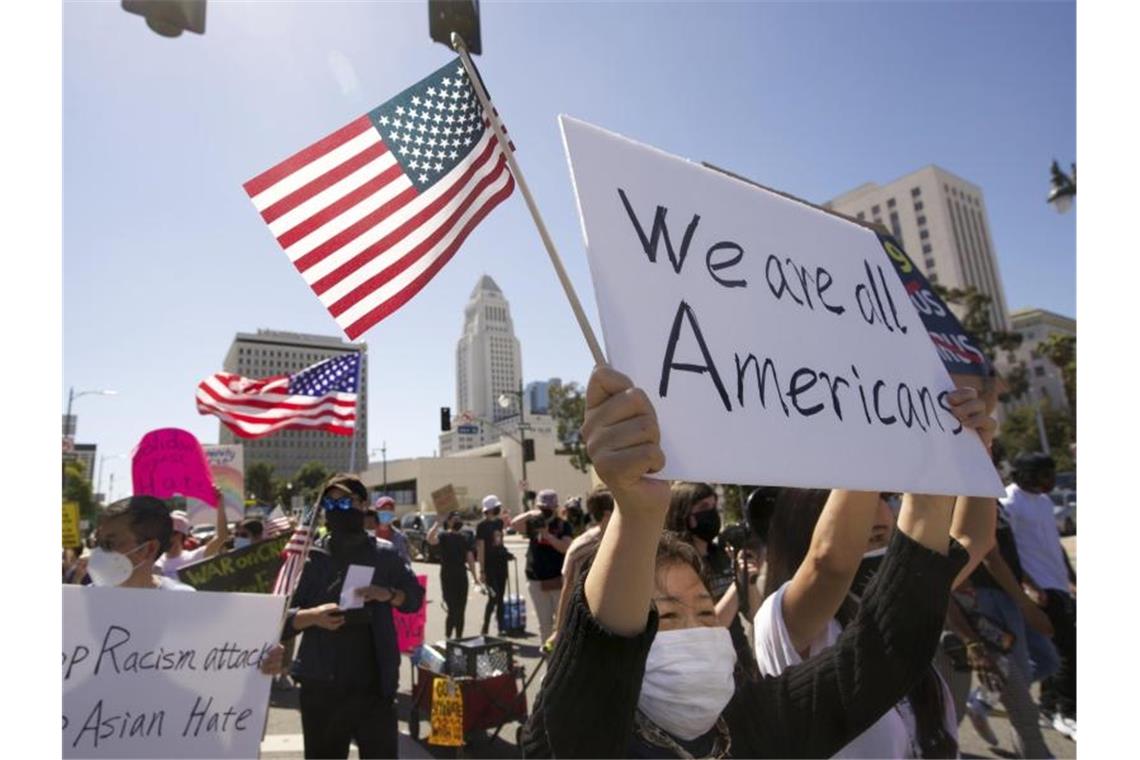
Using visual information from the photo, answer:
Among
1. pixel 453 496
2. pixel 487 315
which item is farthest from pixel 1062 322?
pixel 453 496

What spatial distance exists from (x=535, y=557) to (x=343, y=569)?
5.28 m

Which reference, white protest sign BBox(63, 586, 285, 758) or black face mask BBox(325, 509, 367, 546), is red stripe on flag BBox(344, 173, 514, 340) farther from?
black face mask BBox(325, 509, 367, 546)

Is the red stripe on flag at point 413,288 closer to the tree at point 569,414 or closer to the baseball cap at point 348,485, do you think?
the baseball cap at point 348,485

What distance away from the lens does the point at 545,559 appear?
909cm

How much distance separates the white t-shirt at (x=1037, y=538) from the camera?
512cm

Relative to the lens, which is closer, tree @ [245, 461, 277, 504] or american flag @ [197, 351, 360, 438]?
american flag @ [197, 351, 360, 438]

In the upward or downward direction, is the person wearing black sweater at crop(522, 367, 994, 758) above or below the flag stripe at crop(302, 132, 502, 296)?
below

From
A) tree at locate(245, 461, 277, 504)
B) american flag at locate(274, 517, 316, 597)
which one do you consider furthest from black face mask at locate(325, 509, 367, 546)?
tree at locate(245, 461, 277, 504)

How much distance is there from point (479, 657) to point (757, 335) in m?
4.79

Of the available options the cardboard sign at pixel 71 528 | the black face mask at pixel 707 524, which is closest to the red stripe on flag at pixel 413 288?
the black face mask at pixel 707 524

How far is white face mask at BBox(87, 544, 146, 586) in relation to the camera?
2881mm

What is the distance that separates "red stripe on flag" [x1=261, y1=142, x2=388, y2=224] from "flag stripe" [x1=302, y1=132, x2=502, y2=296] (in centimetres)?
18

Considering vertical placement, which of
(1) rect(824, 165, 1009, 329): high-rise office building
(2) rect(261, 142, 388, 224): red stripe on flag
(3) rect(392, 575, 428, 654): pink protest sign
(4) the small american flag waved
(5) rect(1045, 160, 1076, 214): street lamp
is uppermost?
(1) rect(824, 165, 1009, 329): high-rise office building

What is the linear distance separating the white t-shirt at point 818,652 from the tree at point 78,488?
47.2m
